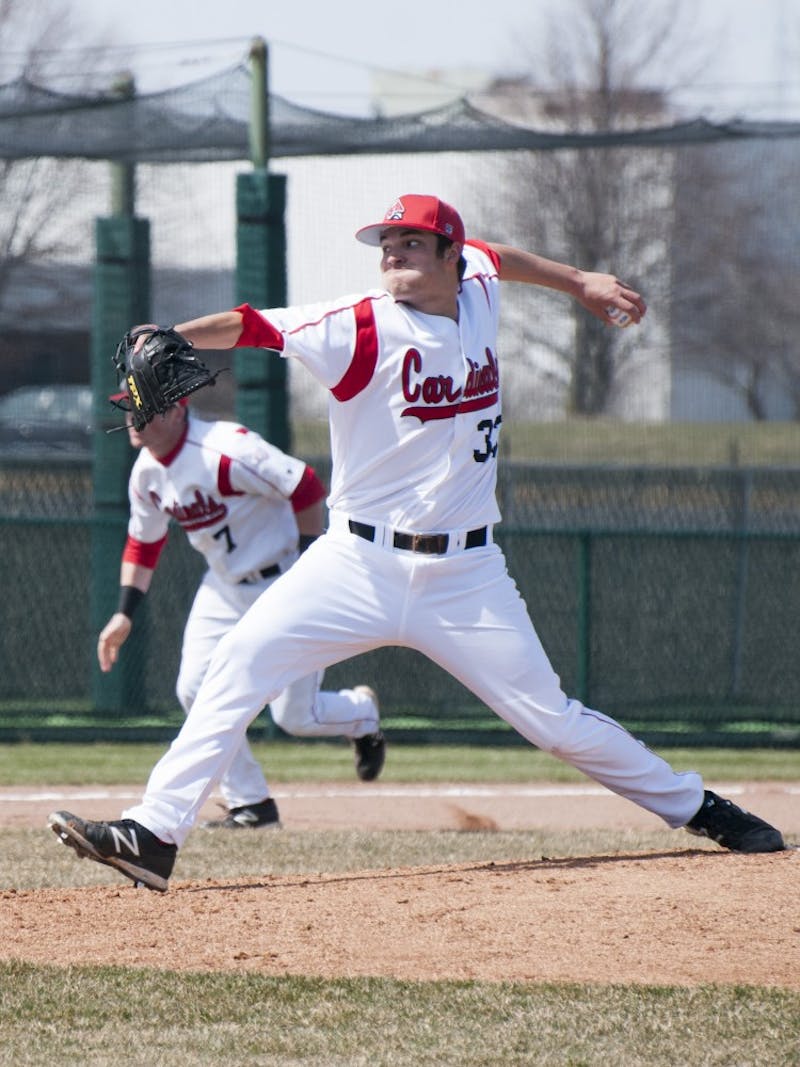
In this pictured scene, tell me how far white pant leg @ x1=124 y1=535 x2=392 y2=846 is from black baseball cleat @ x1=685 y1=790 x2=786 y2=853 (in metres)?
1.24

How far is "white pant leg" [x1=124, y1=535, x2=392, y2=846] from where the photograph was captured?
4.62m

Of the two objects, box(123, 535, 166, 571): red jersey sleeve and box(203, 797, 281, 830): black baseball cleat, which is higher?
box(123, 535, 166, 571): red jersey sleeve

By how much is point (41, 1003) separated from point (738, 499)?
824 cm

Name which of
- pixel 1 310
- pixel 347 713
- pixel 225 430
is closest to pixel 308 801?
pixel 347 713

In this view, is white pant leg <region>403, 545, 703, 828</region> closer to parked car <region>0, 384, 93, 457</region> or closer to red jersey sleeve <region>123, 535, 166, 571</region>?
red jersey sleeve <region>123, 535, 166, 571</region>

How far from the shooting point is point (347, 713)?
7.21 m

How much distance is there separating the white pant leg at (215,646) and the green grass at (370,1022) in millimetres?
2721

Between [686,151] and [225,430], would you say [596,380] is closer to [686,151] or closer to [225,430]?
[686,151]

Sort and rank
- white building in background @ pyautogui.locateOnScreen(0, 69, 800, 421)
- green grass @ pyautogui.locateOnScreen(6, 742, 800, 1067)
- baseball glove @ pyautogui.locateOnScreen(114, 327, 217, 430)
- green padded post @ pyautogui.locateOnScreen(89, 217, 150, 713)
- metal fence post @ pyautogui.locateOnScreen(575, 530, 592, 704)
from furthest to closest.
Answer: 1. white building in background @ pyautogui.locateOnScreen(0, 69, 800, 421)
2. green padded post @ pyautogui.locateOnScreen(89, 217, 150, 713)
3. metal fence post @ pyautogui.locateOnScreen(575, 530, 592, 704)
4. baseball glove @ pyautogui.locateOnScreen(114, 327, 217, 430)
5. green grass @ pyautogui.locateOnScreen(6, 742, 800, 1067)

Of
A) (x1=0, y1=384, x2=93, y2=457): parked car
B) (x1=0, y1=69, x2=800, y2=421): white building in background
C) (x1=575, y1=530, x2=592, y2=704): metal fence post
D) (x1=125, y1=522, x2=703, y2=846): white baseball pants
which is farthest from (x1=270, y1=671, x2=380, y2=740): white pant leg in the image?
(x1=0, y1=384, x2=93, y2=457): parked car

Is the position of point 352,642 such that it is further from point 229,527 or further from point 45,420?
point 45,420

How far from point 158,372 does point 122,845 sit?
136 cm

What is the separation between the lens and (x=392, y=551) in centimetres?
468

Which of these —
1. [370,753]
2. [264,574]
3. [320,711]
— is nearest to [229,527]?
[264,574]
